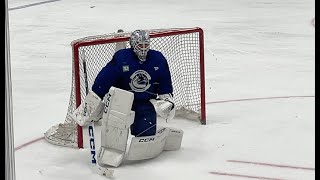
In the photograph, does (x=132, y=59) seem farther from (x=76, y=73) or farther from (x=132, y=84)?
(x=76, y=73)

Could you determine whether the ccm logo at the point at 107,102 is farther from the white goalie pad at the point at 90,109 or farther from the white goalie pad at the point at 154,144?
the white goalie pad at the point at 154,144

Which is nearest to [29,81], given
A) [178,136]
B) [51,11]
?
[178,136]

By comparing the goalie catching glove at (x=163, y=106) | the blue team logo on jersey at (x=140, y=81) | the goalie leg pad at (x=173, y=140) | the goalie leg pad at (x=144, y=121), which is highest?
the blue team logo on jersey at (x=140, y=81)

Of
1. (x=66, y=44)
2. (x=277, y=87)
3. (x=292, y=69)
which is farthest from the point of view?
(x=66, y=44)

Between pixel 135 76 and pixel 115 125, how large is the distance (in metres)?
0.30

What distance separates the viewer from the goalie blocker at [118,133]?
2879 mm

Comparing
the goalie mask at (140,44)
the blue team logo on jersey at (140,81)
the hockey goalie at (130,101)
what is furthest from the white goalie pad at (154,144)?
the goalie mask at (140,44)

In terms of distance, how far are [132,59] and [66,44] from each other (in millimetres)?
4887

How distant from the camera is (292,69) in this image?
6145 millimetres

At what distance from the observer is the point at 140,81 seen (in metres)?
3.03

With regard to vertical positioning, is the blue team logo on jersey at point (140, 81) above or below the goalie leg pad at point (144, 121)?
above

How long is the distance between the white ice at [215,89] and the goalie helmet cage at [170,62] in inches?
4.7

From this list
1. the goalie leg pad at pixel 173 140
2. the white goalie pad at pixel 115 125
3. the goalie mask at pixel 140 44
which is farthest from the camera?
the goalie leg pad at pixel 173 140

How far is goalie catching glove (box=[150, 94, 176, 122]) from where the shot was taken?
118 inches
